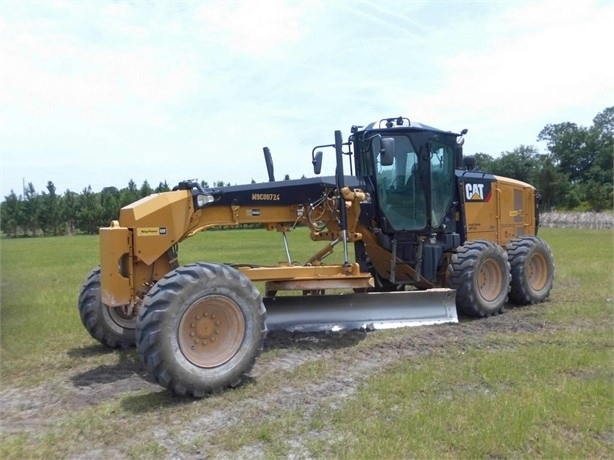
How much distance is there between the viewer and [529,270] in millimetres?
9852

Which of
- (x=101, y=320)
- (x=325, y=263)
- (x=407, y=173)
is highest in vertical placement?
(x=407, y=173)

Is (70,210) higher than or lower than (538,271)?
higher

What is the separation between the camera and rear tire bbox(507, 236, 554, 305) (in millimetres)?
9477

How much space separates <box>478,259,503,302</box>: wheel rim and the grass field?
1.13 m

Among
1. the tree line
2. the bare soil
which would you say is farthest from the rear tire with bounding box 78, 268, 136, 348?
the tree line

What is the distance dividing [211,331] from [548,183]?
60206 millimetres

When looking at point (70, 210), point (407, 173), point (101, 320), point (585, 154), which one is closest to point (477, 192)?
point (407, 173)

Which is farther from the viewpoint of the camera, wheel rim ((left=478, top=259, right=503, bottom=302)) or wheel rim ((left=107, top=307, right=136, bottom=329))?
wheel rim ((left=478, top=259, right=503, bottom=302))

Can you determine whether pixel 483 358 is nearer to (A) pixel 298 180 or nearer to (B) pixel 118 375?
(A) pixel 298 180

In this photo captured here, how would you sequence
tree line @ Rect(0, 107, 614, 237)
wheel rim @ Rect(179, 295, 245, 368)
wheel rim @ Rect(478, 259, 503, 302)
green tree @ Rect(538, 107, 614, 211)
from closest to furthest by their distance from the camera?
1. wheel rim @ Rect(179, 295, 245, 368)
2. wheel rim @ Rect(478, 259, 503, 302)
3. tree line @ Rect(0, 107, 614, 237)
4. green tree @ Rect(538, 107, 614, 211)

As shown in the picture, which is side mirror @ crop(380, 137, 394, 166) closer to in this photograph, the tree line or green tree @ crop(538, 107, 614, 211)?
the tree line

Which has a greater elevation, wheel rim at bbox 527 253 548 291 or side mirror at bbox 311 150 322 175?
side mirror at bbox 311 150 322 175

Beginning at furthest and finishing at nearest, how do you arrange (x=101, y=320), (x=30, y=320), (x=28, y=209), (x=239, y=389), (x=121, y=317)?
(x=28, y=209) → (x=121, y=317) → (x=101, y=320) → (x=30, y=320) → (x=239, y=389)

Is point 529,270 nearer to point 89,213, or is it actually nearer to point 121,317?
point 121,317
